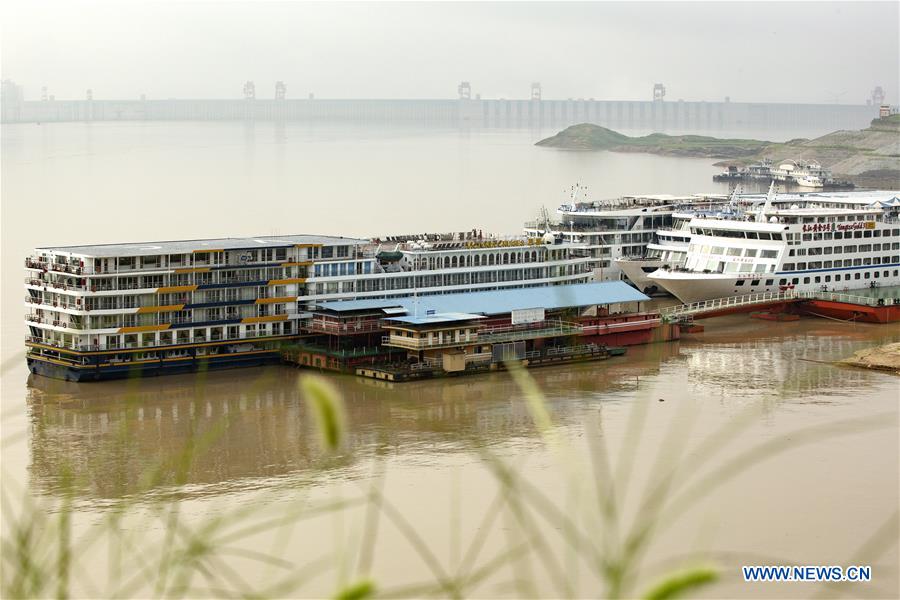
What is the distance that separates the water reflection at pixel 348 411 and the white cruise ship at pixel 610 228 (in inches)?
302

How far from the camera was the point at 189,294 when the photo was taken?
25.2m

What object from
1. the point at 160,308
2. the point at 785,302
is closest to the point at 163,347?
the point at 160,308

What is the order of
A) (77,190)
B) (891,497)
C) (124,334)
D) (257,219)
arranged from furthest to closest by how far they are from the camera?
1. (77,190)
2. (257,219)
3. (124,334)
4. (891,497)

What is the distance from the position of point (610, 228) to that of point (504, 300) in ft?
33.6

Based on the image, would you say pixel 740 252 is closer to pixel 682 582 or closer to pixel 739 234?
pixel 739 234

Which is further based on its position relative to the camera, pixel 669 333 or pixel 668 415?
pixel 669 333

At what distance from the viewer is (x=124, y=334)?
24.4 m

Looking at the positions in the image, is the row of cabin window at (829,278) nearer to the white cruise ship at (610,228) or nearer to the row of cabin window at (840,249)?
the row of cabin window at (840,249)

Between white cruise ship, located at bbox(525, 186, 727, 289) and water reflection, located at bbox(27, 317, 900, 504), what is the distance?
768 centimetres

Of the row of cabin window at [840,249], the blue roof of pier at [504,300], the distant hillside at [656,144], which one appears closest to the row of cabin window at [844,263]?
the row of cabin window at [840,249]

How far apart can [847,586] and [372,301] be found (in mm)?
14791

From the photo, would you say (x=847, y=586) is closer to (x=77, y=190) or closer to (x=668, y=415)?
(x=668, y=415)

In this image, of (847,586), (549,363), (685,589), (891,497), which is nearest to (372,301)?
(549,363)

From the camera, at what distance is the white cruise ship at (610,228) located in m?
36.8
